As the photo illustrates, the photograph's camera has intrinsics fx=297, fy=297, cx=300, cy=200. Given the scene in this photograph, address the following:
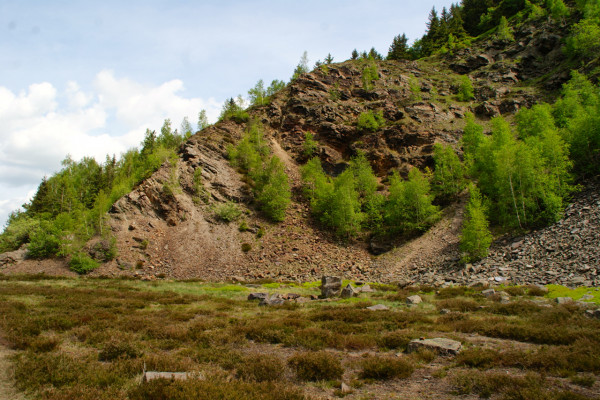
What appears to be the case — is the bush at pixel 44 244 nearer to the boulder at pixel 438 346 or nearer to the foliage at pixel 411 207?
the boulder at pixel 438 346

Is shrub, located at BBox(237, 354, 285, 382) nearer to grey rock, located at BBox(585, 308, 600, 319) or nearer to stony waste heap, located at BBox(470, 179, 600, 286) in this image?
grey rock, located at BBox(585, 308, 600, 319)

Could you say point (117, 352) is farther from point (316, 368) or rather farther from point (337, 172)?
point (337, 172)

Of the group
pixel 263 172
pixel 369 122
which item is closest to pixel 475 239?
pixel 263 172

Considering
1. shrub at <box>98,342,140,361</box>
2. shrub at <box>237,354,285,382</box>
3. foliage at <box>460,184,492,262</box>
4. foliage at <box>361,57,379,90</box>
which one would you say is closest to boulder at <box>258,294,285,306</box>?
shrub at <box>98,342,140,361</box>

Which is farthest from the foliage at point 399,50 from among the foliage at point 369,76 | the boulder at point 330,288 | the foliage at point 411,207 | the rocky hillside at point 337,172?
the boulder at point 330,288

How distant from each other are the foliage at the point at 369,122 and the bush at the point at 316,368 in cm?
7227

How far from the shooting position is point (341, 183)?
60.6 m

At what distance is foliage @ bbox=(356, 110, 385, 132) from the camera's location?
2977 inches

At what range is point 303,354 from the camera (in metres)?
9.91

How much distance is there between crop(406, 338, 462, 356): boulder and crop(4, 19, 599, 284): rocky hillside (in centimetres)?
2032

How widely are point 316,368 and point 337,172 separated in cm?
6608

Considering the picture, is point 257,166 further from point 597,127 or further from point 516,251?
point 597,127

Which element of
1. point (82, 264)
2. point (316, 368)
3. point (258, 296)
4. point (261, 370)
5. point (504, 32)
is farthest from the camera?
point (504, 32)

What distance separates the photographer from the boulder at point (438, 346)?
33.2 ft
